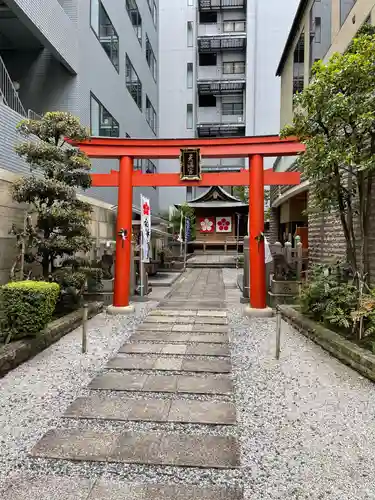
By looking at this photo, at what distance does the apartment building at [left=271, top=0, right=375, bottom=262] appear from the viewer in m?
9.01

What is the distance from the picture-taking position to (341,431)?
3.80 meters

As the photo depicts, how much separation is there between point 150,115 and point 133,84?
18.7ft

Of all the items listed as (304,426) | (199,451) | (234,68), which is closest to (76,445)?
(199,451)

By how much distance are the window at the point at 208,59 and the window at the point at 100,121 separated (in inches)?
903

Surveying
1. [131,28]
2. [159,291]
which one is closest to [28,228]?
[159,291]

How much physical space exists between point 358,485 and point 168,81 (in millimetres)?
36877

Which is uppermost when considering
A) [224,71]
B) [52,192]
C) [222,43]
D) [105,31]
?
[222,43]

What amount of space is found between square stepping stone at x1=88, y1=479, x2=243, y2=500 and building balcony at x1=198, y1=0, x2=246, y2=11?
4013 cm

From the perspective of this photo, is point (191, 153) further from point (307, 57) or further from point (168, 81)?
point (168, 81)

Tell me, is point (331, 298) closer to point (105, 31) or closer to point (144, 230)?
point (144, 230)

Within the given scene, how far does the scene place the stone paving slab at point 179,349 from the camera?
6418 millimetres

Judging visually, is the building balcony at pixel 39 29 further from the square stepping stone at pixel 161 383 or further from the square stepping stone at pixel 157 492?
the square stepping stone at pixel 157 492

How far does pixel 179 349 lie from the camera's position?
6629 millimetres

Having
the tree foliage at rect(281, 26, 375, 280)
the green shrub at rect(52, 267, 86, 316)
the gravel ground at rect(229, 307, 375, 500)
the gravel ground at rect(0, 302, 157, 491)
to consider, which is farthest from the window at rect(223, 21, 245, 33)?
the gravel ground at rect(229, 307, 375, 500)
